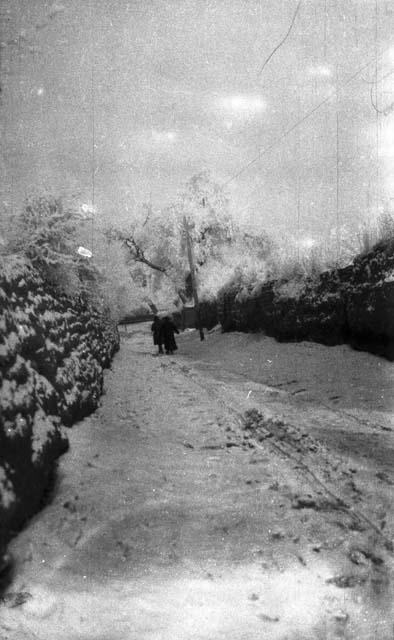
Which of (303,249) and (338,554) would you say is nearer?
(338,554)

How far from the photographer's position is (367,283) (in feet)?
26.2

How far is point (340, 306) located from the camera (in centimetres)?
885

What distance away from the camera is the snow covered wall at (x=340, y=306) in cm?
737

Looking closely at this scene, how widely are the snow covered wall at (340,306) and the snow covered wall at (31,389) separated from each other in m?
5.05

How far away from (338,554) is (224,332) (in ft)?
52.4

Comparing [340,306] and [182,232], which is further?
[182,232]

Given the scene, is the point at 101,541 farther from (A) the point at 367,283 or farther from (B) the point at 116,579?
(A) the point at 367,283

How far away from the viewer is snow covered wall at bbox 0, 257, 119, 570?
89.9 inches

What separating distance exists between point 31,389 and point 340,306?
729 centimetres

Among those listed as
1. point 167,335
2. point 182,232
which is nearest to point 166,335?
point 167,335

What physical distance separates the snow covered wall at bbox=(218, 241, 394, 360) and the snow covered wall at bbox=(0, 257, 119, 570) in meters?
5.05

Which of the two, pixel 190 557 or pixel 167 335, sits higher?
pixel 167 335

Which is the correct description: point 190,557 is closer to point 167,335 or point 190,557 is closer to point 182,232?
point 167,335

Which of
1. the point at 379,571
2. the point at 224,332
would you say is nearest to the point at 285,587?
the point at 379,571
